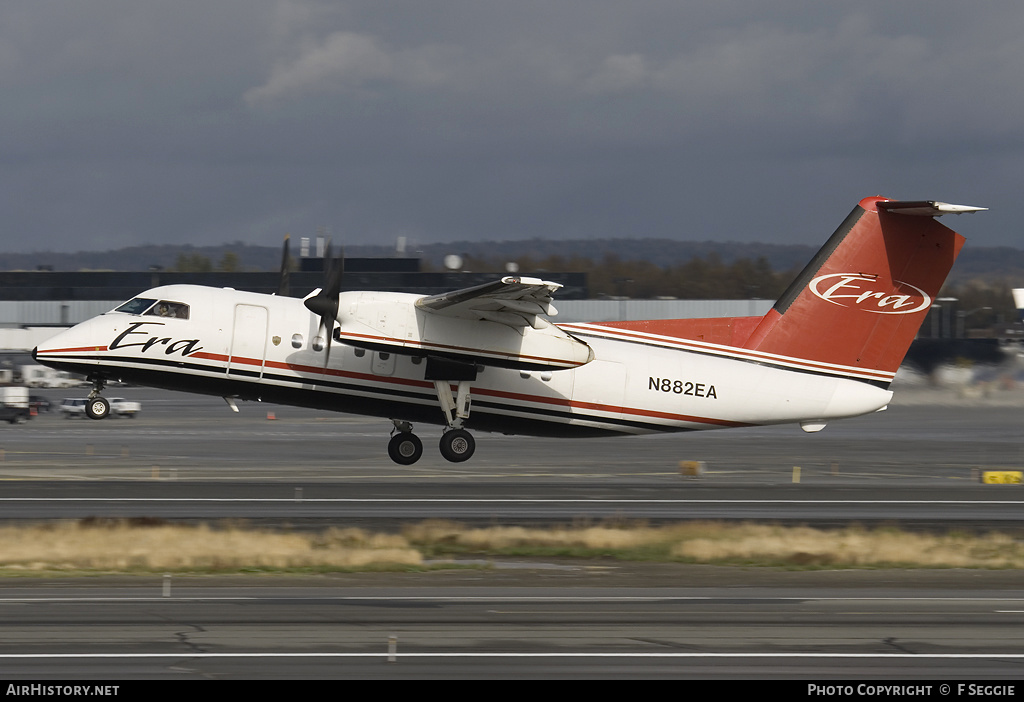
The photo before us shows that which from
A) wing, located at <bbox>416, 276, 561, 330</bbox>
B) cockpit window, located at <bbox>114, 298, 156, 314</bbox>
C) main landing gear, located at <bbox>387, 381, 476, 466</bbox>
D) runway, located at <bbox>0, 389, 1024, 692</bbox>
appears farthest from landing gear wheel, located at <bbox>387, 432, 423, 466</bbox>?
cockpit window, located at <bbox>114, 298, 156, 314</bbox>

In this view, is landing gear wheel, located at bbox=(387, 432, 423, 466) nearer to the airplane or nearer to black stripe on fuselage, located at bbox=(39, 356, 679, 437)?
the airplane

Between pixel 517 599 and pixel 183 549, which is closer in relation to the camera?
pixel 517 599

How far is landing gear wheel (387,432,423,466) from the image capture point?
2472 cm

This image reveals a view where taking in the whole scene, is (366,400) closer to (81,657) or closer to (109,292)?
(81,657)

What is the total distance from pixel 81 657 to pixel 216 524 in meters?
10.6

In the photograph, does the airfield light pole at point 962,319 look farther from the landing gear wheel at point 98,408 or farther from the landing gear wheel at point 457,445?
the landing gear wheel at point 98,408

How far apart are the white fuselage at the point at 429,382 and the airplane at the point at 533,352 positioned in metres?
0.03

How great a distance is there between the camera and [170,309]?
2309 cm


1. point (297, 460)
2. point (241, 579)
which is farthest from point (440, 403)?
point (297, 460)

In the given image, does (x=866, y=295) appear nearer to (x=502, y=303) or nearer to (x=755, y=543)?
(x=755, y=543)

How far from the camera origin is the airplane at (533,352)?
22781 mm

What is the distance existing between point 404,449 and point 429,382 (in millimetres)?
1849

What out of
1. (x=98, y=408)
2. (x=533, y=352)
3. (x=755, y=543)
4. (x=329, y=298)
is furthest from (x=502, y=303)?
(x=98, y=408)

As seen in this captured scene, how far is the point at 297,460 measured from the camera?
39531mm
